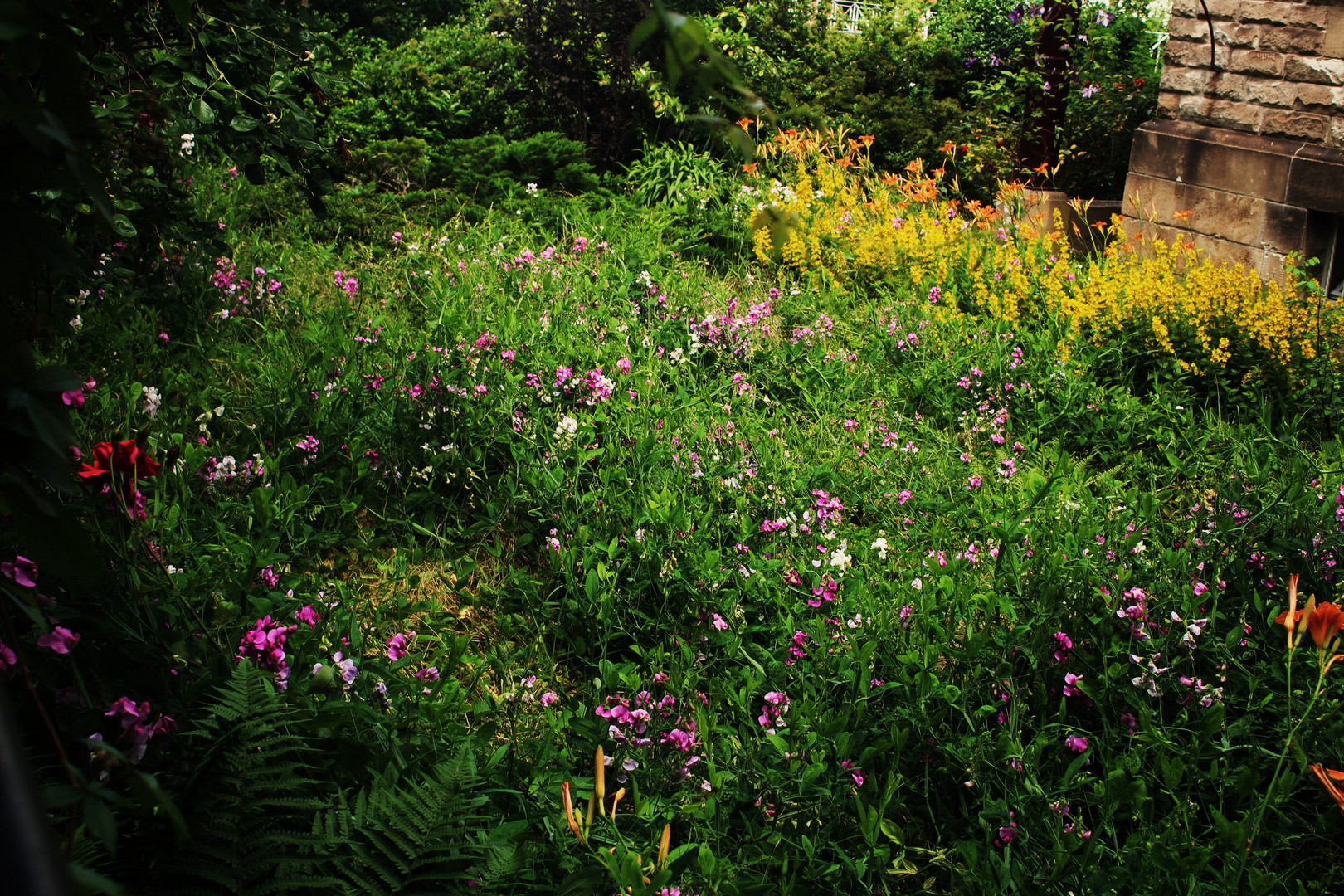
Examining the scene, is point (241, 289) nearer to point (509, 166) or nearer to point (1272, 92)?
point (509, 166)

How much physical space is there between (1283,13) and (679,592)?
14.3ft

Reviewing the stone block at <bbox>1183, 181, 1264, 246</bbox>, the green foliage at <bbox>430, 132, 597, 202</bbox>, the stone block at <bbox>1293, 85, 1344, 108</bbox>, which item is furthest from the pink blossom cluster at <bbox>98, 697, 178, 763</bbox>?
the stone block at <bbox>1293, 85, 1344, 108</bbox>

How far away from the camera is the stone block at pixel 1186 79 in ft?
16.2

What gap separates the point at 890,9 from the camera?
9.62 meters

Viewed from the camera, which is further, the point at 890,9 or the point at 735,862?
the point at 890,9

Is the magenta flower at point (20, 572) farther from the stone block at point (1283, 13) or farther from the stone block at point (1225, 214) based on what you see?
the stone block at point (1283, 13)

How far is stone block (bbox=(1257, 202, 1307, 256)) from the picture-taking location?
14.6ft

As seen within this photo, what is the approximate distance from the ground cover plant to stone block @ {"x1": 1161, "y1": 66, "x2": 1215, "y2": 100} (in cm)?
124

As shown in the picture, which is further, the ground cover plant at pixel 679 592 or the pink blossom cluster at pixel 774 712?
the pink blossom cluster at pixel 774 712

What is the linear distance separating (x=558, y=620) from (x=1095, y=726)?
4.69 ft

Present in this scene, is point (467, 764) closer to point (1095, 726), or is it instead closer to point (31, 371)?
point (31, 371)

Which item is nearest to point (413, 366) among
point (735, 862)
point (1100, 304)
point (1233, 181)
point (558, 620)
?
point (558, 620)

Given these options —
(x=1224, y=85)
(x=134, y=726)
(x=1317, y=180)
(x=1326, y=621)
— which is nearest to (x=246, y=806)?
(x=134, y=726)

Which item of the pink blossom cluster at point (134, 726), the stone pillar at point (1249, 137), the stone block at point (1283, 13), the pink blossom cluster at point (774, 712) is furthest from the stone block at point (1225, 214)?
the pink blossom cluster at point (134, 726)
